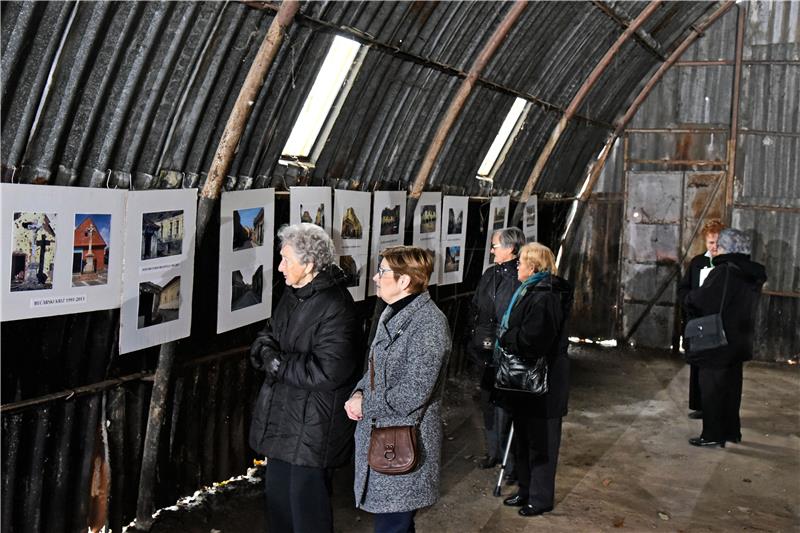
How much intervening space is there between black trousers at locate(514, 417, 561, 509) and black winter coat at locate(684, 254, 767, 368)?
9.07ft

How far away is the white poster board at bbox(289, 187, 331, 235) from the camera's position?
6.86 metres

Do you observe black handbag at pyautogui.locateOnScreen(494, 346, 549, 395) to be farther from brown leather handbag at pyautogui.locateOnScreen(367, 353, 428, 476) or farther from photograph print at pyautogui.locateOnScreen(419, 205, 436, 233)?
photograph print at pyautogui.locateOnScreen(419, 205, 436, 233)

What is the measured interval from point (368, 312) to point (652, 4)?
17.9 ft

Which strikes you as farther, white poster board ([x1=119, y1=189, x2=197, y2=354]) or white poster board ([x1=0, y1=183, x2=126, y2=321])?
white poster board ([x1=119, y1=189, x2=197, y2=354])

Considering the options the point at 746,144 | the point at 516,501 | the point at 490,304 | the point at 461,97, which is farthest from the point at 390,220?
the point at 746,144

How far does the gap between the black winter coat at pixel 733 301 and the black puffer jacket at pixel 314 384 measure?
4.80 m

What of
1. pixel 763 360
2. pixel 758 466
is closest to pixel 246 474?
pixel 758 466

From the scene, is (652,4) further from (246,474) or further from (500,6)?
Answer: (246,474)

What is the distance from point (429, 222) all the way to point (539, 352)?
383cm

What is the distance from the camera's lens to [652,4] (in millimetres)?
10703

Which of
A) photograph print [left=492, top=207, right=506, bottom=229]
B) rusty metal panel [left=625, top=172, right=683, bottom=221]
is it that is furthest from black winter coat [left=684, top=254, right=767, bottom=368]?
rusty metal panel [left=625, top=172, right=683, bottom=221]

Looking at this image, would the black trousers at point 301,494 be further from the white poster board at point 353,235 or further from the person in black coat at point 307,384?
the white poster board at point 353,235

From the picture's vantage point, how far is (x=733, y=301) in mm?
8266

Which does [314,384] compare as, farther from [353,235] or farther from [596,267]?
[596,267]
